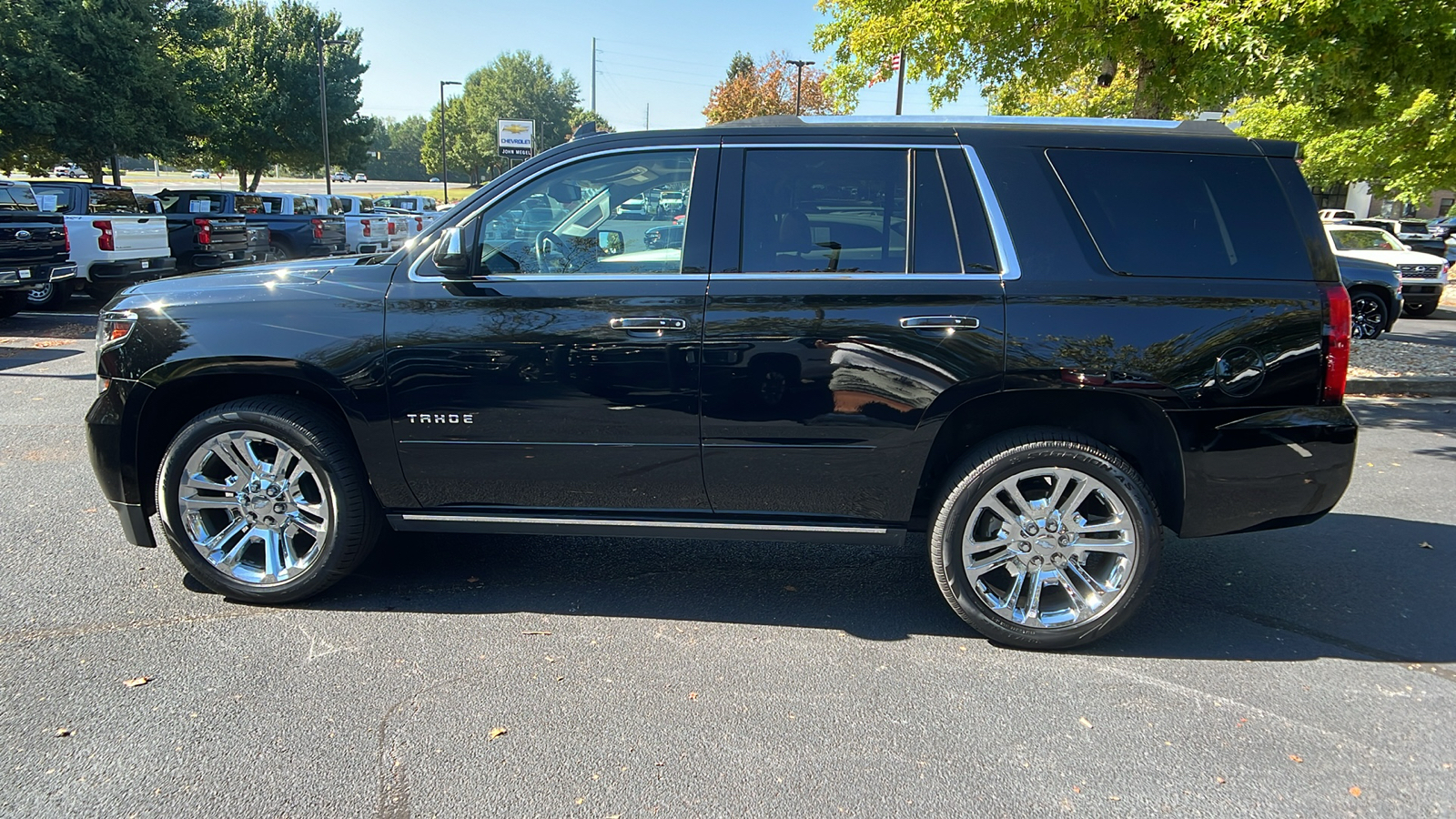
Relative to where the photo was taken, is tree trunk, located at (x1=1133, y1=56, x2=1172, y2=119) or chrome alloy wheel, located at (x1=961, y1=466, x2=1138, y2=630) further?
tree trunk, located at (x1=1133, y1=56, x2=1172, y2=119)

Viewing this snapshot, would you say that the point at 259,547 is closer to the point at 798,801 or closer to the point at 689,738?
the point at 689,738

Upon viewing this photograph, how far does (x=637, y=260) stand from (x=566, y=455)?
2.74 ft

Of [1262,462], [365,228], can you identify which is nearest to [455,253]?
[1262,462]

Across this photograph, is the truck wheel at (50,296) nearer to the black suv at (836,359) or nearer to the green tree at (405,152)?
the black suv at (836,359)

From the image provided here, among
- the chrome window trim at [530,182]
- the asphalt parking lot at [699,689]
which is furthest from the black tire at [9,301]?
the chrome window trim at [530,182]

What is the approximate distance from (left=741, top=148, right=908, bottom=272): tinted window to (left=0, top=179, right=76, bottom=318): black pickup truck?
11520 millimetres

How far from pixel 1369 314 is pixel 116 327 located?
14.1 metres

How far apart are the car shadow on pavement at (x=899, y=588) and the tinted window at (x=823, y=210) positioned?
151cm

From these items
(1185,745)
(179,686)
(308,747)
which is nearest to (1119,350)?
(1185,745)

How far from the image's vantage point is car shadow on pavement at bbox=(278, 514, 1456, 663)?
3.70 m

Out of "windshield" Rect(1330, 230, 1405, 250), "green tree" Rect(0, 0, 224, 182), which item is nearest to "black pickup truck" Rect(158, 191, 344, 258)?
"green tree" Rect(0, 0, 224, 182)

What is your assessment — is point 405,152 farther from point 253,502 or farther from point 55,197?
point 253,502

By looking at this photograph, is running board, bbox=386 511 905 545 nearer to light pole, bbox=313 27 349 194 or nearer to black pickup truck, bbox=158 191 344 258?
black pickup truck, bbox=158 191 344 258

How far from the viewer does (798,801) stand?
8.62 ft
